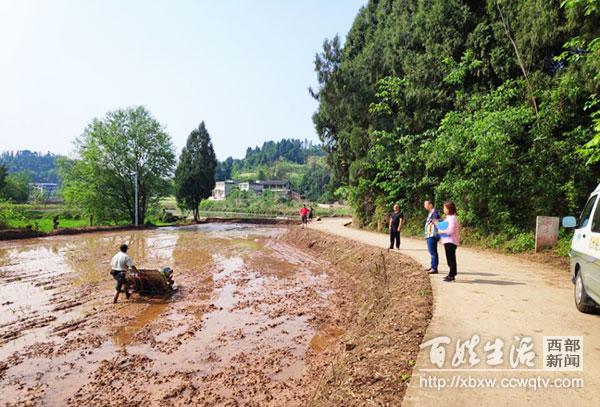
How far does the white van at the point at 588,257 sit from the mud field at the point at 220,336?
2.36m

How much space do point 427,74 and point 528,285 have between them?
1210 cm

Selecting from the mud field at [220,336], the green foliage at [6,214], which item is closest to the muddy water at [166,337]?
the mud field at [220,336]

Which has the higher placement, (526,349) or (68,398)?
(526,349)

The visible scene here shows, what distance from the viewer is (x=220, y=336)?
7.66 m

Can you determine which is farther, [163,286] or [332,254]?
[332,254]

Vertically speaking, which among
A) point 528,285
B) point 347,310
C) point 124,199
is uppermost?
point 124,199

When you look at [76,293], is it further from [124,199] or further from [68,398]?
[124,199]

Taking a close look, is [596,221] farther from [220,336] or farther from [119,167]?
[119,167]

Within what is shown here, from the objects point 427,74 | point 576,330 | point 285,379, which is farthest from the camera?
point 427,74

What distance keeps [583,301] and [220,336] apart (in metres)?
6.56

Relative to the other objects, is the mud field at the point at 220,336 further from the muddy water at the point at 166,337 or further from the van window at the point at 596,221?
the van window at the point at 596,221

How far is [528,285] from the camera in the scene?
7.98 m

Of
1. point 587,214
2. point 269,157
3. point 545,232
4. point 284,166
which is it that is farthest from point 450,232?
point 269,157

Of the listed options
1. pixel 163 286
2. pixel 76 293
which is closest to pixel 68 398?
pixel 163 286
